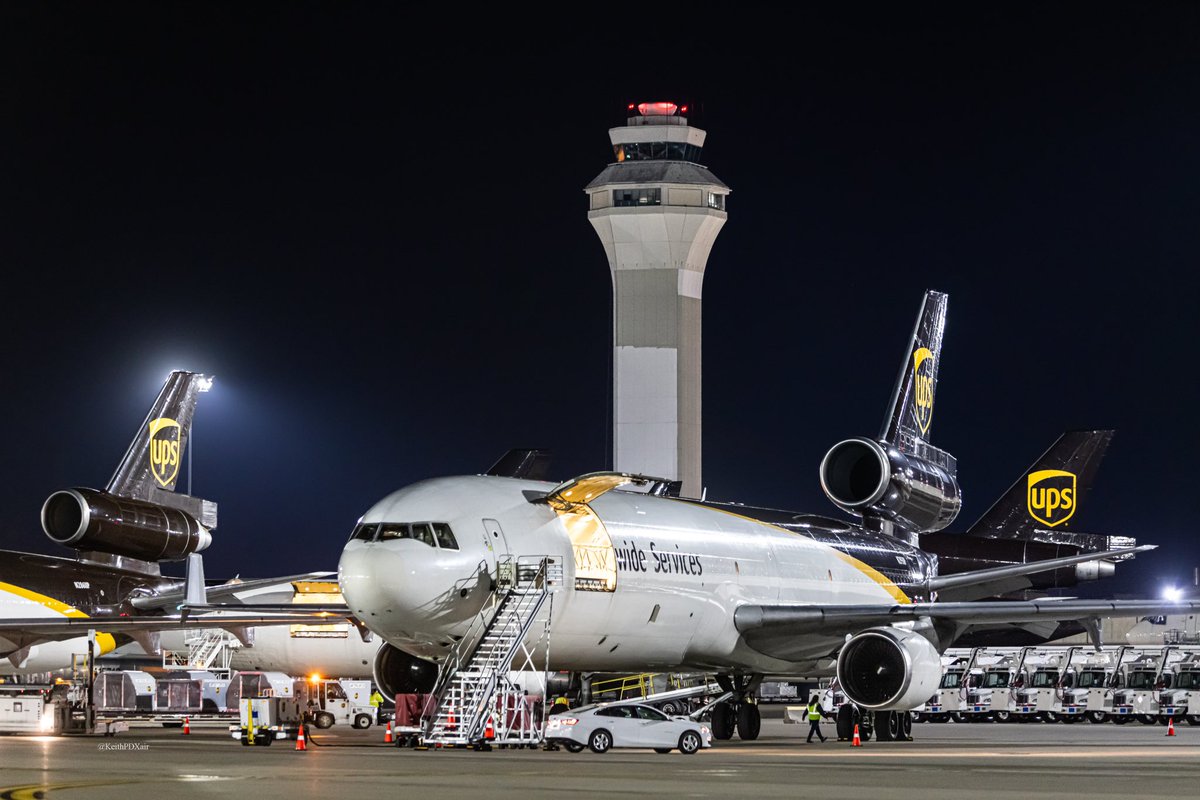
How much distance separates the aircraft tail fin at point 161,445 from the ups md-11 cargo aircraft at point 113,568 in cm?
3

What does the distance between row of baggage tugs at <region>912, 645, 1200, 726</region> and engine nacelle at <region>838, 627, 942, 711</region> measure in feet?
54.4

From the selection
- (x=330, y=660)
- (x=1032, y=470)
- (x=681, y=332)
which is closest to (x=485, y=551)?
(x=330, y=660)

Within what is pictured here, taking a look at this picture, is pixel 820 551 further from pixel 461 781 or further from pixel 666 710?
pixel 461 781

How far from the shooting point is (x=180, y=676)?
47.2m

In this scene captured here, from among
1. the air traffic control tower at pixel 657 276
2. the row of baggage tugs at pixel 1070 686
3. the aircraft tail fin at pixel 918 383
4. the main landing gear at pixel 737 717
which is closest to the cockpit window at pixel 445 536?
the main landing gear at pixel 737 717

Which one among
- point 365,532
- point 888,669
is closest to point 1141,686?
point 888,669

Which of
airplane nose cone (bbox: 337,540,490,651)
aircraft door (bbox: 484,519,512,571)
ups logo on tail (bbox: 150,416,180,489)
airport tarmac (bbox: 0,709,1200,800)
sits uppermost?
ups logo on tail (bbox: 150,416,180,489)

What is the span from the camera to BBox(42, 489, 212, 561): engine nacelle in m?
47.8

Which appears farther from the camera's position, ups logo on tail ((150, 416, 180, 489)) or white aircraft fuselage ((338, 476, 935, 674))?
ups logo on tail ((150, 416, 180, 489))

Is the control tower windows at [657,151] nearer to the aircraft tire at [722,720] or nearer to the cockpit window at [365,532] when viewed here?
the aircraft tire at [722,720]

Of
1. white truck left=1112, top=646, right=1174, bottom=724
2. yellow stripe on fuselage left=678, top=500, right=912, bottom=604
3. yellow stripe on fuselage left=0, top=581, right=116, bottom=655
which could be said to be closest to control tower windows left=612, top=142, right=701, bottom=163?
white truck left=1112, top=646, right=1174, bottom=724

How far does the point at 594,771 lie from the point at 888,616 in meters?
13.3

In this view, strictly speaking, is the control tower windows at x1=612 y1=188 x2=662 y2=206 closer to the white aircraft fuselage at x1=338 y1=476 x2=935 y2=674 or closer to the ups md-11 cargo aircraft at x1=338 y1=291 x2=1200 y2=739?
the ups md-11 cargo aircraft at x1=338 y1=291 x2=1200 y2=739

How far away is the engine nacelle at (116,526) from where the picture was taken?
4784 cm
